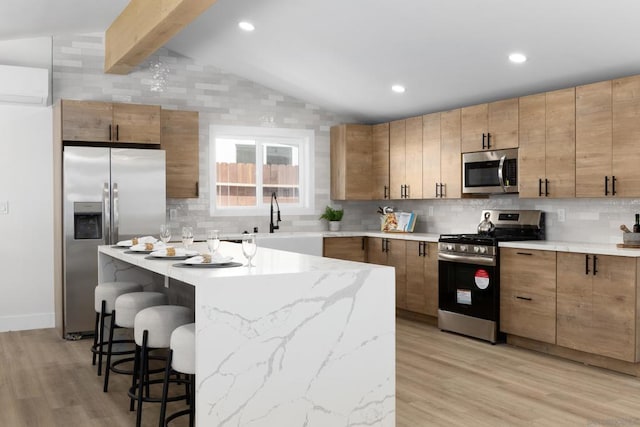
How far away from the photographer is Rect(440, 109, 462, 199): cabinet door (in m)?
6.25

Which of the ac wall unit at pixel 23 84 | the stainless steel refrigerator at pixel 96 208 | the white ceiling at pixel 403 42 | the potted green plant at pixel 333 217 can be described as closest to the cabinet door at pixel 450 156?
the white ceiling at pixel 403 42

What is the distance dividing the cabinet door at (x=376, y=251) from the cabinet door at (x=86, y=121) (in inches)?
117

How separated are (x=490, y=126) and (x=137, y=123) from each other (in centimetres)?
336

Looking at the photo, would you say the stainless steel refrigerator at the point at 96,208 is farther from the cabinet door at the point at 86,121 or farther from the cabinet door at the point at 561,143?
the cabinet door at the point at 561,143

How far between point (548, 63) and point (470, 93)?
111cm

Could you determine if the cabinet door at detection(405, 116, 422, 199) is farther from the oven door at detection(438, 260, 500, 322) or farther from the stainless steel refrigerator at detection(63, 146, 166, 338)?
the stainless steel refrigerator at detection(63, 146, 166, 338)

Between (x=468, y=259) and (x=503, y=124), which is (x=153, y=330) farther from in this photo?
(x=503, y=124)

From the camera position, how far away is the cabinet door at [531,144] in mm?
5363

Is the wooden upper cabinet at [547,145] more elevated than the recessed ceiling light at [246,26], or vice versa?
the recessed ceiling light at [246,26]

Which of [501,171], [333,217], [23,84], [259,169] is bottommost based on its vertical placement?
[333,217]

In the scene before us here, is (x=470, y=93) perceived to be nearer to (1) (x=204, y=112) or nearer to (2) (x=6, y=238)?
(1) (x=204, y=112)

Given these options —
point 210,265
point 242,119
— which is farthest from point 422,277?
point 210,265

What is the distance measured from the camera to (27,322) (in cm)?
621

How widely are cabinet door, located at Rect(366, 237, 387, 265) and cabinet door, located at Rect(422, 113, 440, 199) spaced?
72cm
